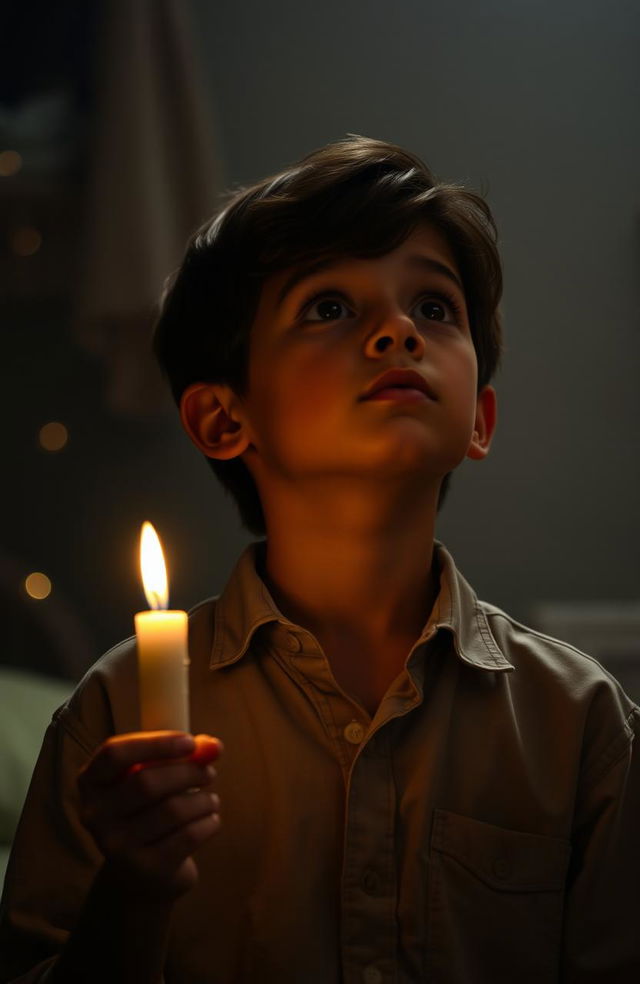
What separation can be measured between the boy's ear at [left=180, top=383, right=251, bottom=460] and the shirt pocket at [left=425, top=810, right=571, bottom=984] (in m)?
0.41

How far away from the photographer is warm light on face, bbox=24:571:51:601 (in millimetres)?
2033

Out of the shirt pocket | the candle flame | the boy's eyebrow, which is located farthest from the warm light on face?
the candle flame

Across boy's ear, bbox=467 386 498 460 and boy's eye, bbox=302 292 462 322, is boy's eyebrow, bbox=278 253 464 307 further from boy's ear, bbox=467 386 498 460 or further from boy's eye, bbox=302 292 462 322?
boy's ear, bbox=467 386 498 460

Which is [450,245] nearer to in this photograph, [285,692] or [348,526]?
[348,526]

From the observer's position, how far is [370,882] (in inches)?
32.7

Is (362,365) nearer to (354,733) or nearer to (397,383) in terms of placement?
(397,383)

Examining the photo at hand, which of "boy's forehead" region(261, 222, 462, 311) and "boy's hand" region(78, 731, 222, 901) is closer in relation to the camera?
"boy's hand" region(78, 731, 222, 901)

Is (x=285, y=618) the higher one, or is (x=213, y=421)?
(x=213, y=421)

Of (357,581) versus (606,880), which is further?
(357,581)

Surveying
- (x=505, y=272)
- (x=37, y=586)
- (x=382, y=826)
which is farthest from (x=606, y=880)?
(x=505, y=272)

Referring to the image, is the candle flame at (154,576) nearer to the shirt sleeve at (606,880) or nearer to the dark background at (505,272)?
the shirt sleeve at (606,880)

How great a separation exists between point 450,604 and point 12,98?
5.54 ft

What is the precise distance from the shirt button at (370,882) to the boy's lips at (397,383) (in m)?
0.39

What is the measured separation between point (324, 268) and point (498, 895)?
57cm
